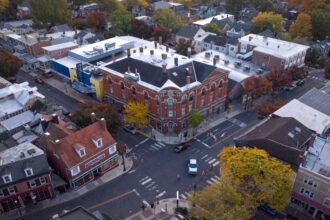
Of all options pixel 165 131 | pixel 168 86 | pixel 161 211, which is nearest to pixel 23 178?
pixel 161 211

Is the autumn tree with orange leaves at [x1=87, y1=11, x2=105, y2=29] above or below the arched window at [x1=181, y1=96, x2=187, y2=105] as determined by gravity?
above

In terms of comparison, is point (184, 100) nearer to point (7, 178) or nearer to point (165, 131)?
point (165, 131)

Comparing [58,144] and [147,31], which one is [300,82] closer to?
[147,31]

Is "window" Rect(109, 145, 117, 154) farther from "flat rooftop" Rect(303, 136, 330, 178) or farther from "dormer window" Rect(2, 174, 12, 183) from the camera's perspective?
"flat rooftop" Rect(303, 136, 330, 178)

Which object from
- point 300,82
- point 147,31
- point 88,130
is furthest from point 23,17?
point 300,82

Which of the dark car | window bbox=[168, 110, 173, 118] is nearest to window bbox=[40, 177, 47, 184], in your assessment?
the dark car

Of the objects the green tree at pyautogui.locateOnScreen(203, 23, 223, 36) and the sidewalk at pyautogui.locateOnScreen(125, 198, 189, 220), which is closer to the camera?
the sidewalk at pyautogui.locateOnScreen(125, 198, 189, 220)

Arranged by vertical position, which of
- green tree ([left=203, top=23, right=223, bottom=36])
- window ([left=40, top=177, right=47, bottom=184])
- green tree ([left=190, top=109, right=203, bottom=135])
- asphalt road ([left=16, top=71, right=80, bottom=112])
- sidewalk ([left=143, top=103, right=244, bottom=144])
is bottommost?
sidewalk ([left=143, top=103, right=244, bottom=144])

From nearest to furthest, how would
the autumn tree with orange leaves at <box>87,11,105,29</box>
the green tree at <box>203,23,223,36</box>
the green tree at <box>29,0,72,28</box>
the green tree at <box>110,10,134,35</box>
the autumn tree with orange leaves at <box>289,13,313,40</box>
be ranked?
the autumn tree with orange leaves at <box>289,13,313,40</box> < the green tree at <box>203,23,223,36</box> < the green tree at <box>110,10,134,35</box> < the green tree at <box>29,0,72,28</box> < the autumn tree with orange leaves at <box>87,11,105,29</box>
